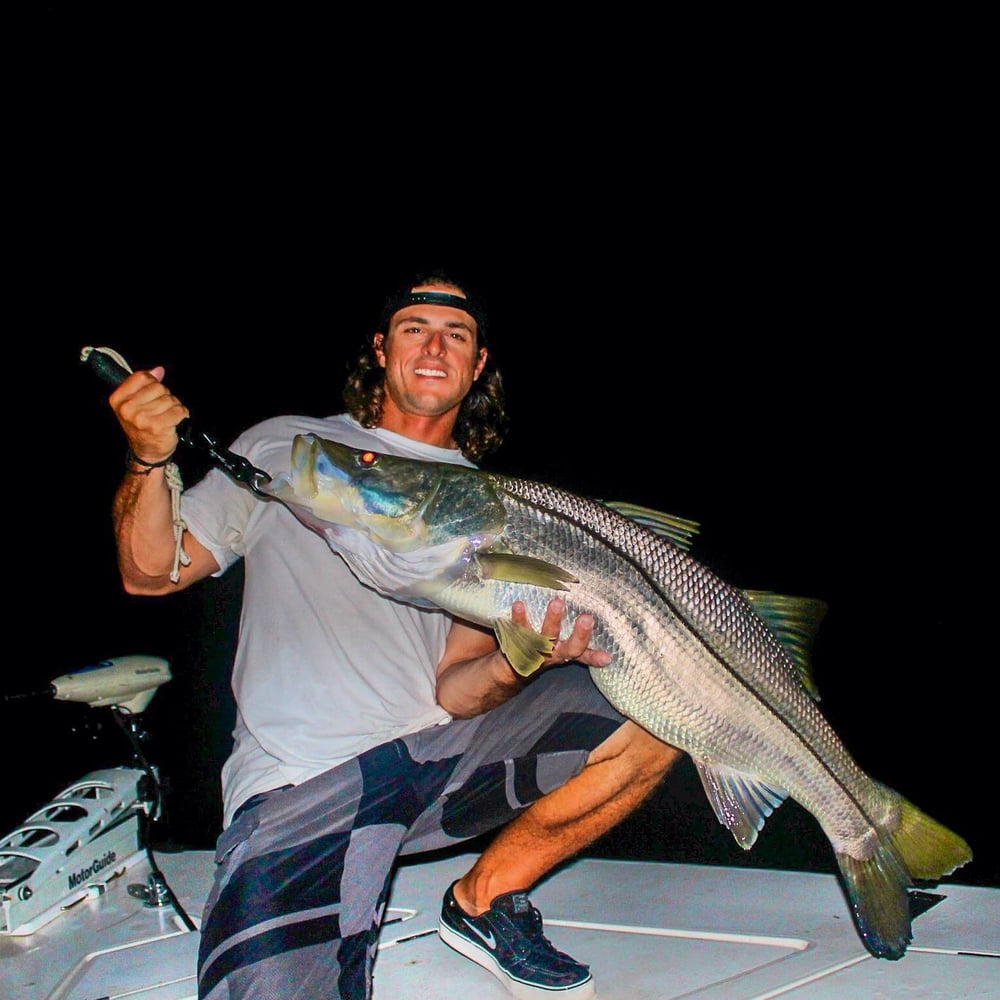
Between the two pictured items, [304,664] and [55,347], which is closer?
[304,664]

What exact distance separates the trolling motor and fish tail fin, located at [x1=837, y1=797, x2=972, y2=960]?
Result: 6.38ft

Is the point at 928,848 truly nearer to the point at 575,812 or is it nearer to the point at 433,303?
the point at 575,812

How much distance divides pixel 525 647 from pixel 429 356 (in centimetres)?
114

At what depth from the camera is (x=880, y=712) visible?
11.4m

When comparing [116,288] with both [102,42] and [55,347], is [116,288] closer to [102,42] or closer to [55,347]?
[55,347]

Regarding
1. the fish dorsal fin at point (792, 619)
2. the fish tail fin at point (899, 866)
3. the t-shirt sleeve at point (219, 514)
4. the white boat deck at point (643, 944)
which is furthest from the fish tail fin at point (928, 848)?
the t-shirt sleeve at point (219, 514)

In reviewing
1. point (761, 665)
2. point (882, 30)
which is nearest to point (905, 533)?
point (882, 30)

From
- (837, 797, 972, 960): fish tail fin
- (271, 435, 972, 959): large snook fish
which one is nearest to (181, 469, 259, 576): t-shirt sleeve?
(271, 435, 972, 959): large snook fish

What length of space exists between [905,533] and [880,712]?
14.4 ft

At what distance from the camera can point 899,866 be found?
2174mm

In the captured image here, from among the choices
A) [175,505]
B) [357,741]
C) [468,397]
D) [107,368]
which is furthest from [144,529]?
[468,397]

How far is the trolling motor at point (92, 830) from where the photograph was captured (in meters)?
2.71

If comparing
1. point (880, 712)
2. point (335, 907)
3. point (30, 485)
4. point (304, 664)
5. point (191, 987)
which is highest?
point (304, 664)

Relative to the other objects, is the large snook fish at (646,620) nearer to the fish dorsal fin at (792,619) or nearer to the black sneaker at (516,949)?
the fish dorsal fin at (792,619)
